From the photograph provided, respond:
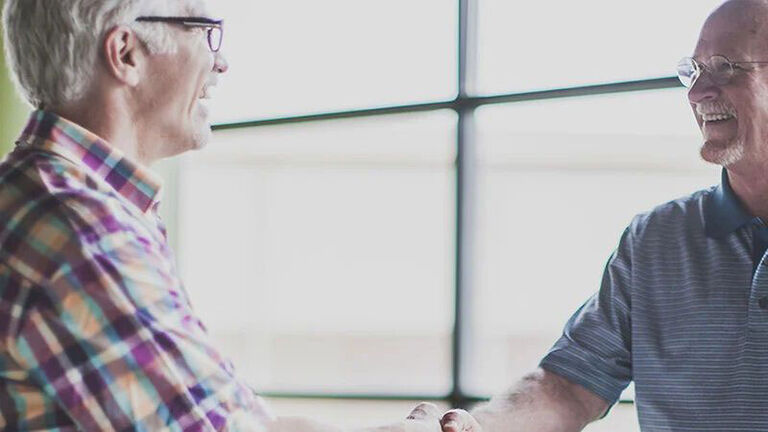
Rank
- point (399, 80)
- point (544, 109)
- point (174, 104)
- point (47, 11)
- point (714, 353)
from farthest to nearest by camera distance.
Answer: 1. point (399, 80)
2. point (544, 109)
3. point (714, 353)
4. point (174, 104)
5. point (47, 11)

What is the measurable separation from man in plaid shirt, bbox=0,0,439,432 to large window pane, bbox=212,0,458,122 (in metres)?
1.37

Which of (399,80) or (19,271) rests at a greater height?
(399,80)

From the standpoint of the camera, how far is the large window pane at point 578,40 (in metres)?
2.56

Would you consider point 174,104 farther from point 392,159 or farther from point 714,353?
point 392,159

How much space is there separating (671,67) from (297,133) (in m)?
1.07

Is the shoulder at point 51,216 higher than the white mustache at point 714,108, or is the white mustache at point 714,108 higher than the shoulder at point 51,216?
the white mustache at point 714,108

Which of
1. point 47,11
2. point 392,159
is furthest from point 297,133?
point 392,159

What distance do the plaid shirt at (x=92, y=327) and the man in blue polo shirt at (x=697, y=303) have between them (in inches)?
27.7

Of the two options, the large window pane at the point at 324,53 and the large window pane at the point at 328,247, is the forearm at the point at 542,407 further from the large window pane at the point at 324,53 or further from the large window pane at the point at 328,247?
the large window pane at the point at 324,53

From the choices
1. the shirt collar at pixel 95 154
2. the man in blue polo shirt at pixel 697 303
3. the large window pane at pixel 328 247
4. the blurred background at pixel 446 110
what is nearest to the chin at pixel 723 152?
the man in blue polo shirt at pixel 697 303

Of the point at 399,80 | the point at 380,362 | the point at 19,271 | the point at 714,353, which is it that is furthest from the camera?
the point at 380,362

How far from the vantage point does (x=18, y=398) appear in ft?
4.43

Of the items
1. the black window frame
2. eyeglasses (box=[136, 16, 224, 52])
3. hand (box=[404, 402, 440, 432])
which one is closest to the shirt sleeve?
eyeglasses (box=[136, 16, 224, 52])

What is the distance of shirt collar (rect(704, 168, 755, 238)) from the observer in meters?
1.96
